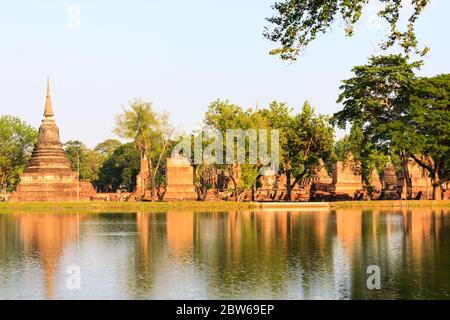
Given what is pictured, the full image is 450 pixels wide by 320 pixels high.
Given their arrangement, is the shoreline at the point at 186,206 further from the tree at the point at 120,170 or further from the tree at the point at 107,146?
the tree at the point at 107,146

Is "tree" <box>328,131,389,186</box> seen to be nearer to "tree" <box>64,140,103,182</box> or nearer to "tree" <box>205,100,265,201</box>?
"tree" <box>205,100,265,201</box>

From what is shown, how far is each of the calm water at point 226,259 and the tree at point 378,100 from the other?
71.2 ft

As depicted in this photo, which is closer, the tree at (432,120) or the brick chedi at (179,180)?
the tree at (432,120)

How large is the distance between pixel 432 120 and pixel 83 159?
225 ft

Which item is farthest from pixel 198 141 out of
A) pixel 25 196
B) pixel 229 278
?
pixel 229 278

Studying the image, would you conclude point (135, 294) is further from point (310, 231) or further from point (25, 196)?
point (25, 196)

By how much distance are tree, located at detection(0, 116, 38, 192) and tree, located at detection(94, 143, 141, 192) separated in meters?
19.0

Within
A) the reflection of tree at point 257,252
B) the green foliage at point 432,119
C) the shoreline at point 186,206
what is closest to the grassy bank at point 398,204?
the shoreline at point 186,206

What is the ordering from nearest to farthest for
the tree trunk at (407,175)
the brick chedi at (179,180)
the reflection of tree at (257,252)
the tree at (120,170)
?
the reflection of tree at (257,252)
the tree trunk at (407,175)
the brick chedi at (179,180)
the tree at (120,170)

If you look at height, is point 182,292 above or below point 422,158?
below

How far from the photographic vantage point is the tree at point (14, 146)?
8994cm

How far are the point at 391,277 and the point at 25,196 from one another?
56008 millimetres
